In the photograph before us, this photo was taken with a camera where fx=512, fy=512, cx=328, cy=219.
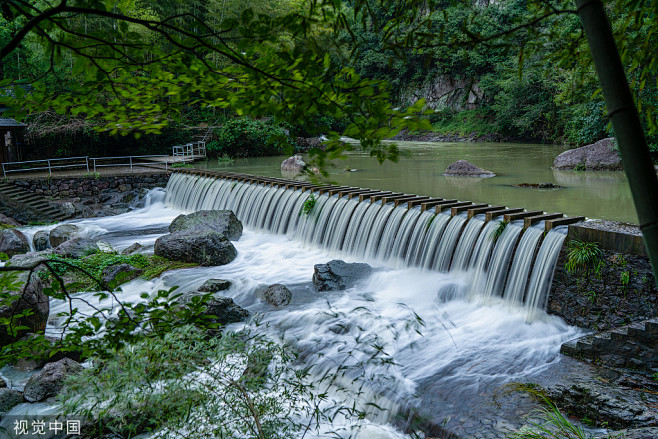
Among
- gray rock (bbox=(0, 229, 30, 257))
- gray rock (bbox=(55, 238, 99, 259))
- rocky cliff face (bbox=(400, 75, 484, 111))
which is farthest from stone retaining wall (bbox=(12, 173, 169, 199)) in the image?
rocky cliff face (bbox=(400, 75, 484, 111))

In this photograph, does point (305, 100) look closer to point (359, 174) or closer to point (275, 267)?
point (275, 267)

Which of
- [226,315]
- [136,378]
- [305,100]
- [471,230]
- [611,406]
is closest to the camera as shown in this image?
[305,100]

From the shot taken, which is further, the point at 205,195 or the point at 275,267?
the point at 205,195

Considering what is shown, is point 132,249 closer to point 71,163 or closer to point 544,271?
point 544,271

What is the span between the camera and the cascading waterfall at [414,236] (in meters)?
8.39

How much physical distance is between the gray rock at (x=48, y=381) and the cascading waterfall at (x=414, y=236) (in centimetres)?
646

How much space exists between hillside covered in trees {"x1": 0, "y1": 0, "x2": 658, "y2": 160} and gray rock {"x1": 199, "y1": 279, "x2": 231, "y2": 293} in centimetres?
304

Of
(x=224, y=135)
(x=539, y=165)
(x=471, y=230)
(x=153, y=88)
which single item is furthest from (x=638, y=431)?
(x=224, y=135)

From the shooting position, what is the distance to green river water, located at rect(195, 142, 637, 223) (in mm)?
14328

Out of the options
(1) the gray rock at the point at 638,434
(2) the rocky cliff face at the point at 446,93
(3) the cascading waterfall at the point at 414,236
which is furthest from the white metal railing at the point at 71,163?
(2) the rocky cliff face at the point at 446,93

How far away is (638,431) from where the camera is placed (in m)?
4.12

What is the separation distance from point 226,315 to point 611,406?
5627 mm

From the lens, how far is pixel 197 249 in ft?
39.2

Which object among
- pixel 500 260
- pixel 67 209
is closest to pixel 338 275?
pixel 500 260
